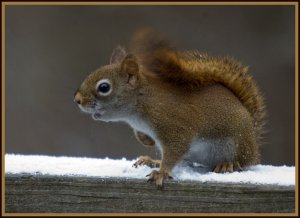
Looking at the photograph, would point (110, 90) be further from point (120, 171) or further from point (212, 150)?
point (212, 150)

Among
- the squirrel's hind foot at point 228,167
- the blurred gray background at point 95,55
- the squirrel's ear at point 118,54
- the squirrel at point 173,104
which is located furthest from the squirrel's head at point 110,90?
the blurred gray background at point 95,55

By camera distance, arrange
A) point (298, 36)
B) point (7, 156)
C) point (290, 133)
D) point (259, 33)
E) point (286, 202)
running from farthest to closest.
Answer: point (259, 33), point (290, 133), point (7, 156), point (298, 36), point (286, 202)

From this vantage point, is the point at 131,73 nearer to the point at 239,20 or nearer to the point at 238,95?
the point at 238,95

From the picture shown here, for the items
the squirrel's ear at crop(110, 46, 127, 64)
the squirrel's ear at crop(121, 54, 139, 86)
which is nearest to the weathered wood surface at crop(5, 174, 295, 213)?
the squirrel's ear at crop(121, 54, 139, 86)

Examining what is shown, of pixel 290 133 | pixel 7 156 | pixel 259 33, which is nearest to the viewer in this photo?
pixel 7 156

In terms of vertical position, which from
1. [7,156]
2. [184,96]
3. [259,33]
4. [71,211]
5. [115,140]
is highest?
[259,33]

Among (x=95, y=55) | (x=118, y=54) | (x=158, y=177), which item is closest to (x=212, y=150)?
(x=158, y=177)

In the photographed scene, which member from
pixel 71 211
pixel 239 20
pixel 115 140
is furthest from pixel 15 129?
pixel 71 211
